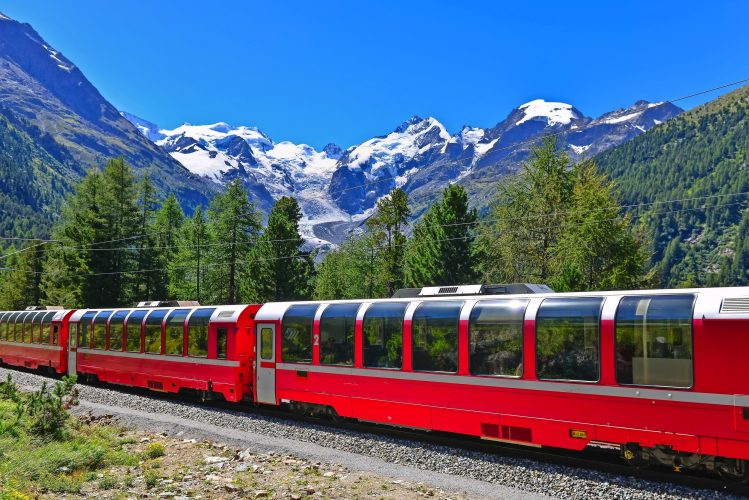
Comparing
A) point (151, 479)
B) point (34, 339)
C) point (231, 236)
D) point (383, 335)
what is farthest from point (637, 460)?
point (231, 236)

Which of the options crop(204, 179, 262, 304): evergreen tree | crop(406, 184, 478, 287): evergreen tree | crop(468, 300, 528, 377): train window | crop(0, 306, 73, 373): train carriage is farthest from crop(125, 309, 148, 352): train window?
crop(204, 179, 262, 304): evergreen tree

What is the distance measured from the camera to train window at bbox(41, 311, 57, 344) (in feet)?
101

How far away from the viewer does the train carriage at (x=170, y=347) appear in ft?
62.0

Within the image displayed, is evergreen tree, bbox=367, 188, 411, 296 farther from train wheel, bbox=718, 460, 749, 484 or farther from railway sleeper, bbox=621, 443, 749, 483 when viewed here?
train wheel, bbox=718, 460, 749, 484

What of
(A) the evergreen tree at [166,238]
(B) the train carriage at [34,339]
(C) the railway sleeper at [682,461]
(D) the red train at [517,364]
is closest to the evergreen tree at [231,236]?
(A) the evergreen tree at [166,238]

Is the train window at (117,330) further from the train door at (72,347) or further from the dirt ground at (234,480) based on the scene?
the dirt ground at (234,480)

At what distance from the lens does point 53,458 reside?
10969 mm

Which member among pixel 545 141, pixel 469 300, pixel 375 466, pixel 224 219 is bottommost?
pixel 375 466

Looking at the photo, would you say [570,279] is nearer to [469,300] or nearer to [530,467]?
[469,300]

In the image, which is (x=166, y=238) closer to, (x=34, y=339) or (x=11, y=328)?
(x=11, y=328)

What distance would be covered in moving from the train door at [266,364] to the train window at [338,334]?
2.33 m

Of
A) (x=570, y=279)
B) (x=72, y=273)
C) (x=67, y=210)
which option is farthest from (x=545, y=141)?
(x=67, y=210)

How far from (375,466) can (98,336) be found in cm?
1963

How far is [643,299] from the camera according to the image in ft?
34.6
